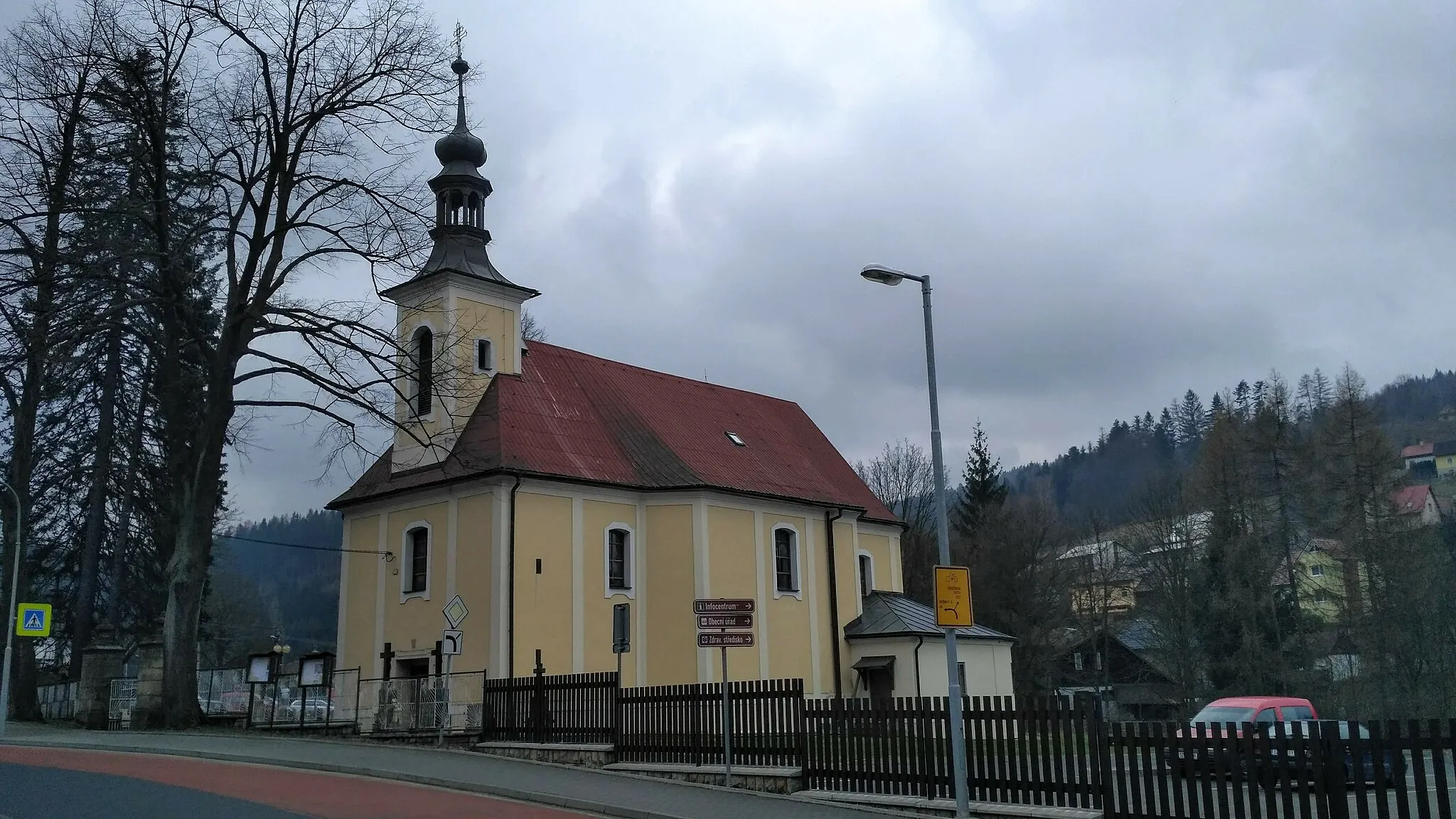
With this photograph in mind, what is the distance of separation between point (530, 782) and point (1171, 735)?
8564 millimetres

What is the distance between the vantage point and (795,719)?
15.4 m

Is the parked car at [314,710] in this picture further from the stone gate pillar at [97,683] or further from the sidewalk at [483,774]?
the stone gate pillar at [97,683]

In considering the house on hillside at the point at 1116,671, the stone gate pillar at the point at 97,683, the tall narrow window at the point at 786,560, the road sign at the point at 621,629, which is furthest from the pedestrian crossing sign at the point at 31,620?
the house on hillside at the point at 1116,671

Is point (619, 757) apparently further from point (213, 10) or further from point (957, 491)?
point (957, 491)

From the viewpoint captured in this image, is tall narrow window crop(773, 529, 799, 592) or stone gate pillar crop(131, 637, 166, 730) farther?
tall narrow window crop(773, 529, 799, 592)

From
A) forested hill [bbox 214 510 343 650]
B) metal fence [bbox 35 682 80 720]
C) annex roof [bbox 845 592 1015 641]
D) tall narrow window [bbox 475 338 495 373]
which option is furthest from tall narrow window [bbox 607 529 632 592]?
forested hill [bbox 214 510 343 650]

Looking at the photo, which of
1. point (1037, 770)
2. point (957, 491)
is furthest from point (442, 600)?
point (957, 491)

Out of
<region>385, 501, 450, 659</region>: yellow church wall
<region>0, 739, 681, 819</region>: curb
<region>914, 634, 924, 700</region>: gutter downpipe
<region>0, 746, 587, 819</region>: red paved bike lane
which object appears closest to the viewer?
<region>0, 746, 587, 819</region>: red paved bike lane

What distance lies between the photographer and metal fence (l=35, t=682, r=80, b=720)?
32.0 m

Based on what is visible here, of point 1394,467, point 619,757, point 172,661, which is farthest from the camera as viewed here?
point 1394,467

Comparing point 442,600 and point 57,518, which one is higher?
point 57,518

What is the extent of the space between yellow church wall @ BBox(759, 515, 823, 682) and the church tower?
868cm

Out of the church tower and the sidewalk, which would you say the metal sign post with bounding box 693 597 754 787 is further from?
the church tower

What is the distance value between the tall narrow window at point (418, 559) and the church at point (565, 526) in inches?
2.7
